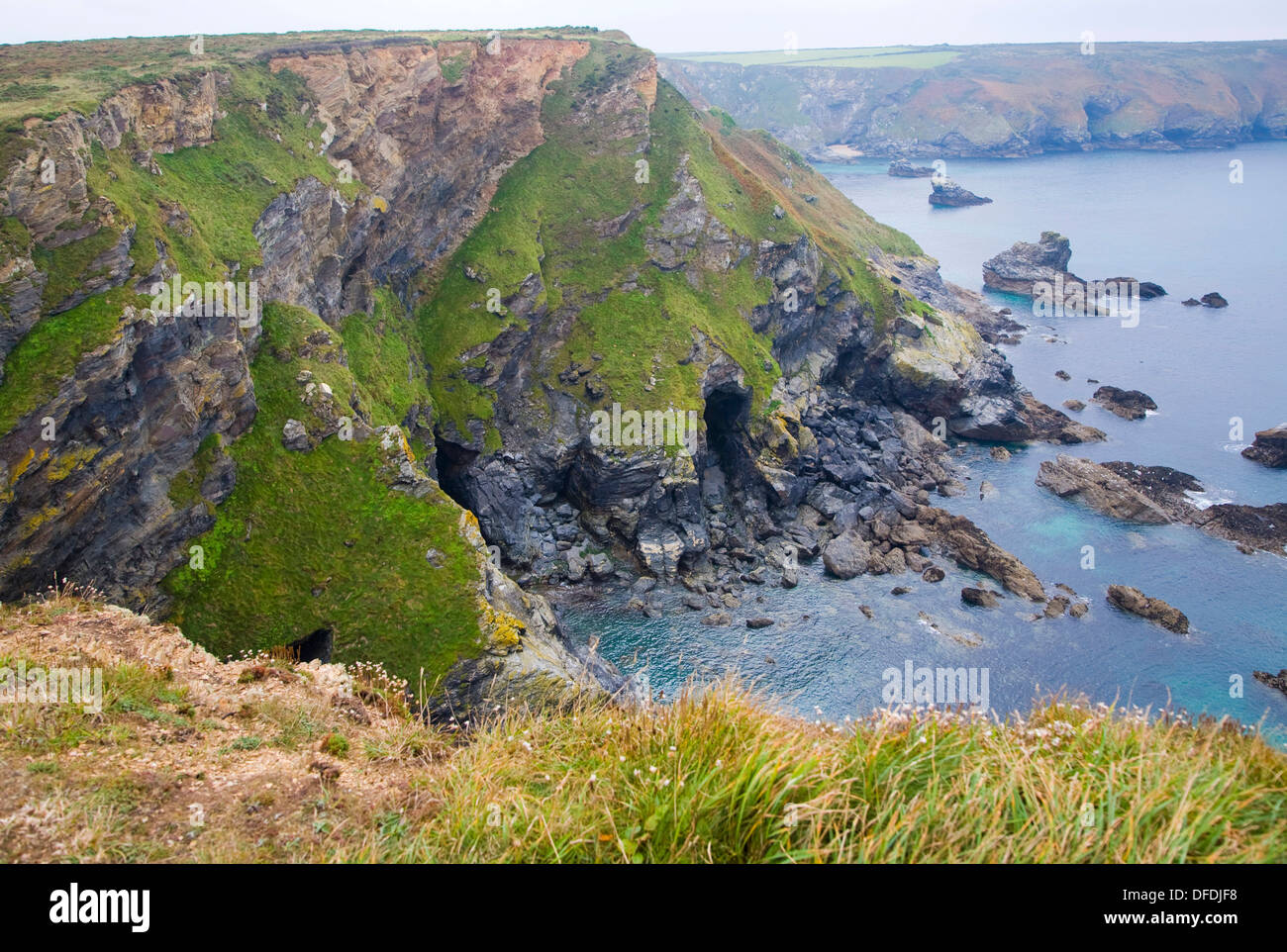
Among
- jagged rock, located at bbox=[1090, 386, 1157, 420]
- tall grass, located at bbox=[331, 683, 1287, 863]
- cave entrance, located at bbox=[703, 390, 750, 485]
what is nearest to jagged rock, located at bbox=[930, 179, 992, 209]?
jagged rock, located at bbox=[1090, 386, 1157, 420]

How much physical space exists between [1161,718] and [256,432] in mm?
41021

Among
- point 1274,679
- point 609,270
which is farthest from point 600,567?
point 1274,679

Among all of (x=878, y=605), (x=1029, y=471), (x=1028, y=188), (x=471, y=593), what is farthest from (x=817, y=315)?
(x=1028, y=188)

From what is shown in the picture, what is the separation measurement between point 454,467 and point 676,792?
53763 mm

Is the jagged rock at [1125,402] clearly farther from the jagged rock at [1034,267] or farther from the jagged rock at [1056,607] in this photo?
the jagged rock at [1034,267]

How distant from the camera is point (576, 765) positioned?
10.2 m

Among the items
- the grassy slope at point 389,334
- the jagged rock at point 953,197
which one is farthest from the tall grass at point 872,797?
the jagged rock at point 953,197

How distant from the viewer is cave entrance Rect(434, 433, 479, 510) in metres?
58.4

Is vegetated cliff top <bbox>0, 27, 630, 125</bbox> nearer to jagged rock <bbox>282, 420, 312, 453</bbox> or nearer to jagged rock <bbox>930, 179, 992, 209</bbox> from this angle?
jagged rock <bbox>282, 420, 312, 453</bbox>

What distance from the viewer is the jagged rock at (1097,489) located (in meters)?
60.4

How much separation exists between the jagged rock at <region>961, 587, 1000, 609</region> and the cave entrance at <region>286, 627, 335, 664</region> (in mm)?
39975

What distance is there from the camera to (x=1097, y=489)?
6281cm

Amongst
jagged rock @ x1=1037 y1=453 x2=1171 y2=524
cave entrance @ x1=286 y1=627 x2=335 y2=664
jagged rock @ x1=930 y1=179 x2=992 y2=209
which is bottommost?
cave entrance @ x1=286 y1=627 x2=335 y2=664

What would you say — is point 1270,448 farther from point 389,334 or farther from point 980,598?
point 389,334
